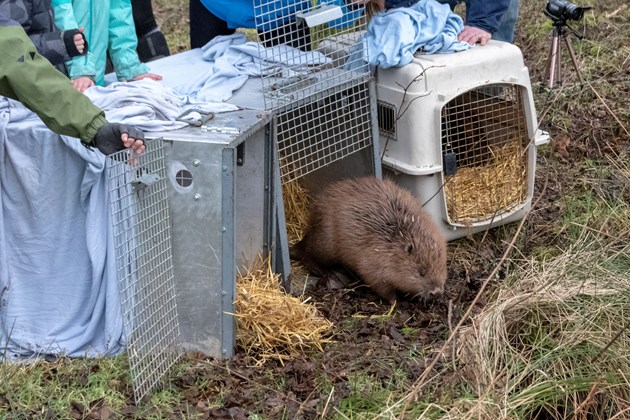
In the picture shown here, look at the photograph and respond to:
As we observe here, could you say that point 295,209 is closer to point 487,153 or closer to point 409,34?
point 487,153

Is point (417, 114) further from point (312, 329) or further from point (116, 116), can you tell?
point (116, 116)

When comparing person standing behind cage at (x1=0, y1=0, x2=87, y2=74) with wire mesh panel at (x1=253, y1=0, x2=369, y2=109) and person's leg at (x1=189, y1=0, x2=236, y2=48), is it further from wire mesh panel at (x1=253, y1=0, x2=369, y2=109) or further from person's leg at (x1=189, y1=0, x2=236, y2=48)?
person's leg at (x1=189, y1=0, x2=236, y2=48)

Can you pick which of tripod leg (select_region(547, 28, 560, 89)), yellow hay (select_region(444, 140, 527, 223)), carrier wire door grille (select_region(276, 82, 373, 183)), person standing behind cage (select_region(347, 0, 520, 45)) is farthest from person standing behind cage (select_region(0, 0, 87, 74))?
tripod leg (select_region(547, 28, 560, 89))

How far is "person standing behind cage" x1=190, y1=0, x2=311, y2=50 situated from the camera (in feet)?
7.38

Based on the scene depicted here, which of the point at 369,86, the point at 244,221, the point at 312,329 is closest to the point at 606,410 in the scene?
the point at 312,329

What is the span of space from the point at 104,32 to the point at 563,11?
347 centimetres

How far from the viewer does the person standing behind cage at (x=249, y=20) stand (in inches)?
208

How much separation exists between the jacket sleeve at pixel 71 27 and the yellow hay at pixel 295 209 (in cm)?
152

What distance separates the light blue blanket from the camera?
451 cm

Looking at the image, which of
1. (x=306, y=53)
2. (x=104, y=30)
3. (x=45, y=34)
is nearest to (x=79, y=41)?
(x=45, y=34)

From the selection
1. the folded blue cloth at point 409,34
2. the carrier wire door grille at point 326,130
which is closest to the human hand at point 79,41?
the carrier wire door grille at point 326,130

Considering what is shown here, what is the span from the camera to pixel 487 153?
605cm

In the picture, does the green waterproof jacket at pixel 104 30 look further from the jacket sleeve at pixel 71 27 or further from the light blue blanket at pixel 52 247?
the light blue blanket at pixel 52 247

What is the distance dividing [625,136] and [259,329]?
153 inches
